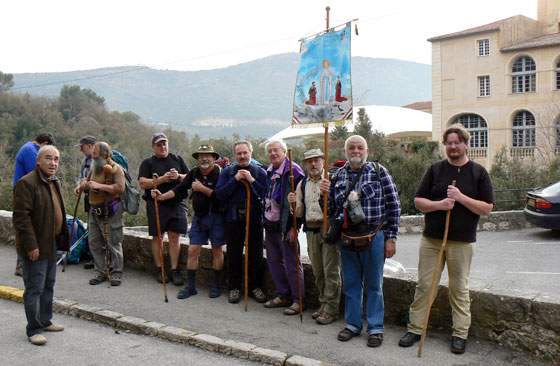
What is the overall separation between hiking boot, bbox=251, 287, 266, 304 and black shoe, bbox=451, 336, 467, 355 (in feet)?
7.85

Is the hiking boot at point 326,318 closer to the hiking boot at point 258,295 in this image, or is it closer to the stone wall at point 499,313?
the stone wall at point 499,313

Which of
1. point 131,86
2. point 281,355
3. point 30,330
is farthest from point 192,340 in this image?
point 131,86

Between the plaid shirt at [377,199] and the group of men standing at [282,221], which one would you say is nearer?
the group of men standing at [282,221]

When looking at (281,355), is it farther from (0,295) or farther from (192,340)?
(0,295)

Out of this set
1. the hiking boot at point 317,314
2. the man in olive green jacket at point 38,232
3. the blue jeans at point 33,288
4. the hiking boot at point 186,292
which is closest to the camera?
the man in olive green jacket at point 38,232

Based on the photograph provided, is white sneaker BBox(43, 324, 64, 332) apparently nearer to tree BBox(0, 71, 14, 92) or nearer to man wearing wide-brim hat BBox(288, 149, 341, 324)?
man wearing wide-brim hat BBox(288, 149, 341, 324)

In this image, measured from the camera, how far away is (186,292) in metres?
6.55

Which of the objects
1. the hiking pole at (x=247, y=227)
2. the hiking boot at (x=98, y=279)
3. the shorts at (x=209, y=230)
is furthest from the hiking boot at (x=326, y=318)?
the hiking boot at (x=98, y=279)

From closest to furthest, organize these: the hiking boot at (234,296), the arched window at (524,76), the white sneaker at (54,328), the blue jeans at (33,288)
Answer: the blue jeans at (33,288) → the white sneaker at (54,328) → the hiking boot at (234,296) → the arched window at (524,76)

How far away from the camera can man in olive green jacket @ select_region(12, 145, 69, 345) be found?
4984 mm

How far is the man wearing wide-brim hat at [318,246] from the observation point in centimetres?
550

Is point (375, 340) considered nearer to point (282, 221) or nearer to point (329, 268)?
point (329, 268)

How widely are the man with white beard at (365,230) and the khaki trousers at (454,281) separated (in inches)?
13.0

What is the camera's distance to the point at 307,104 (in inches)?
237
